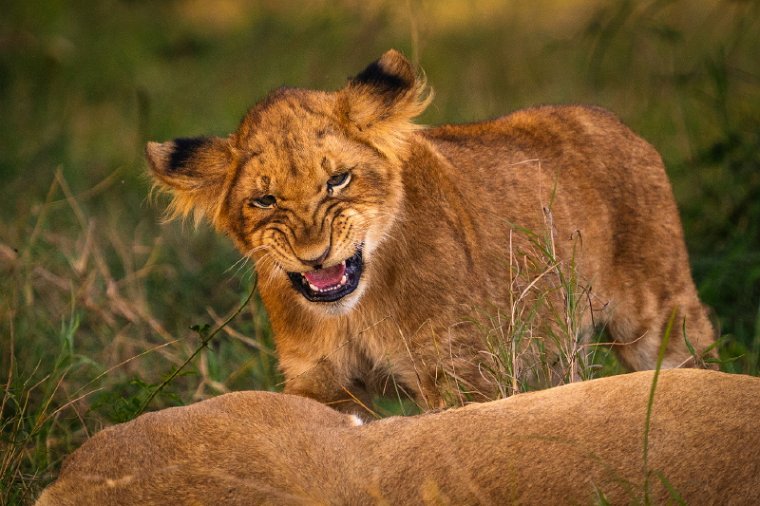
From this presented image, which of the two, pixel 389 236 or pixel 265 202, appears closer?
pixel 265 202

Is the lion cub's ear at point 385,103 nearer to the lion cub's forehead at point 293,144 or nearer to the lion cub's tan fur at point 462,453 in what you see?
the lion cub's forehead at point 293,144

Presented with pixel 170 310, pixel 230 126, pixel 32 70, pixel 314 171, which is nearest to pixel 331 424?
pixel 314 171

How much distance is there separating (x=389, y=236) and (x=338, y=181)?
1.01 ft

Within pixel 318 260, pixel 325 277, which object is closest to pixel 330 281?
pixel 325 277

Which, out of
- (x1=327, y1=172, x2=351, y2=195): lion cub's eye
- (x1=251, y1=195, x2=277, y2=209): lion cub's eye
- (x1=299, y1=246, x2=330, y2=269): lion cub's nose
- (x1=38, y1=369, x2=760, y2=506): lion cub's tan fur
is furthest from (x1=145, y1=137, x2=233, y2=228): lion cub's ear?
(x1=38, y1=369, x2=760, y2=506): lion cub's tan fur

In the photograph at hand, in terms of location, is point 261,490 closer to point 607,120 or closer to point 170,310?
point 607,120

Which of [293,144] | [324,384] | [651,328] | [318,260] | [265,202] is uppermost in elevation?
[293,144]

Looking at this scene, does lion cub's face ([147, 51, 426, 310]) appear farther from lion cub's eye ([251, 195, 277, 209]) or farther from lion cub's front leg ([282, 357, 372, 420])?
lion cub's front leg ([282, 357, 372, 420])

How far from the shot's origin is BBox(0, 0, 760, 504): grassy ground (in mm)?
5051

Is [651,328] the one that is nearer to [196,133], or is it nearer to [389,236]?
[389,236]

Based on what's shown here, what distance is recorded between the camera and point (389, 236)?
Result: 4.23 meters

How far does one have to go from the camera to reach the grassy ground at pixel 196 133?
5051 mm

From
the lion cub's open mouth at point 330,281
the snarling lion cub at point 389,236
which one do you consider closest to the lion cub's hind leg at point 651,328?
the snarling lion cub at point 389,236

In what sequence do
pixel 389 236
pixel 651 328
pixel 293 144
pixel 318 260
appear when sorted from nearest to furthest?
1. pixel 318 260
2. pixel 293 144
3. pixel 389 236
4. pixel 651 328
